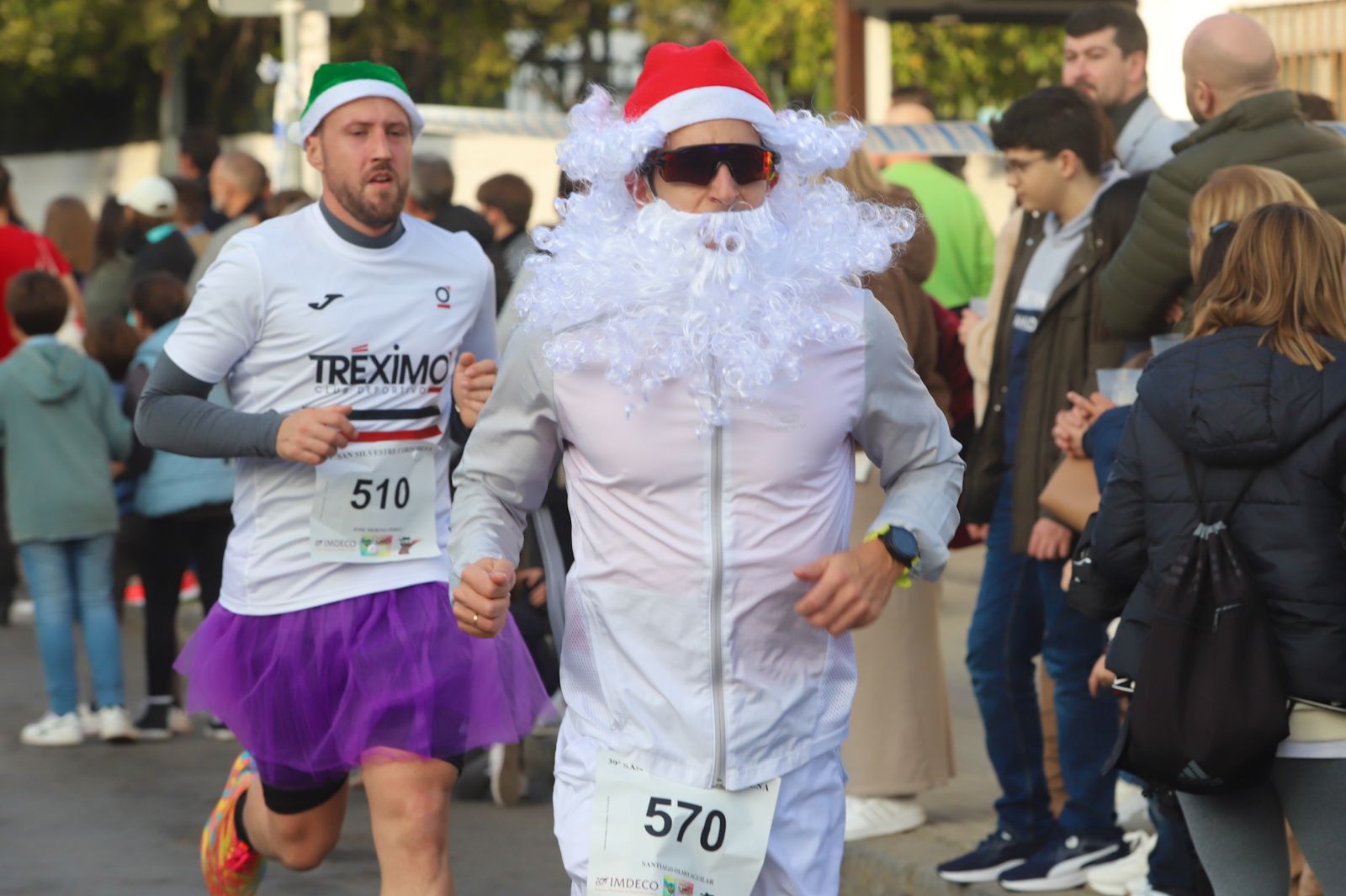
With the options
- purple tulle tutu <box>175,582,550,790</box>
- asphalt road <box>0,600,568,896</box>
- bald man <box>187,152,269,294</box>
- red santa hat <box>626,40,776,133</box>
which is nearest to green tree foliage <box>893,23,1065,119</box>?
bald man <box>187,152,269,294</box>

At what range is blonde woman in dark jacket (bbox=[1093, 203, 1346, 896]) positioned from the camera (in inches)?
153

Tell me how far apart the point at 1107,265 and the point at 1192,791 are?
1.97m

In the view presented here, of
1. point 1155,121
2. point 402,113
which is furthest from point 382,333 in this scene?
point 1155,121

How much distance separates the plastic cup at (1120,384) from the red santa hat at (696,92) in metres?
1.98

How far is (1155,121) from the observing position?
6.85 metres

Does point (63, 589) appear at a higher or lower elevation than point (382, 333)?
lower

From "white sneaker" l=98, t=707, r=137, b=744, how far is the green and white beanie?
423 cm

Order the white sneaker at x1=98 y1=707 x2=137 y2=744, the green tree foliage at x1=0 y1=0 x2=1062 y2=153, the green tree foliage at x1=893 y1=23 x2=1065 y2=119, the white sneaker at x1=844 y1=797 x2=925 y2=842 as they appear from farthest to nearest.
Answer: the green tree foliage at x1=0 y1=0 x2=1062 y2=153, the green tree foliage at x1=893 y1=23 x2=1065 y2=119, the white sneaker at x1=98 y1=707 x2=137 y2=744, the white sneaker at x1=844 y1=797 x2=925 y2=842

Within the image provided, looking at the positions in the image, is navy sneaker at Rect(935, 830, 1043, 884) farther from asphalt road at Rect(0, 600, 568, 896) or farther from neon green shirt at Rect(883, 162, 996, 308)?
neon green shirt at Rect(883, 162, 996, 308)

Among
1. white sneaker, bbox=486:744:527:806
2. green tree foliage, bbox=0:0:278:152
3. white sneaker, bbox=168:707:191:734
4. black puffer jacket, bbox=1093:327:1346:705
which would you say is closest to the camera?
black puffer jacket, bbox=1093:327:1346:705

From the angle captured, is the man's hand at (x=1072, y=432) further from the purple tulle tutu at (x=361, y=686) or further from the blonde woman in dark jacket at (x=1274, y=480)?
the purple tulle tutu at (x=361, y=686)

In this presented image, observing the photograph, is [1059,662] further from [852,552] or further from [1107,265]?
[852,552]

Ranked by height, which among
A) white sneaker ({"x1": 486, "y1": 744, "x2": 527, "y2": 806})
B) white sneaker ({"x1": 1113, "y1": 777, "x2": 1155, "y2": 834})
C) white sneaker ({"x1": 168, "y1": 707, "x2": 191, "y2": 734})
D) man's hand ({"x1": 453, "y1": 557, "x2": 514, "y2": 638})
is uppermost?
man's hand ({"x1": 453, "y1": 557, "x2": 514, "y2": 638})

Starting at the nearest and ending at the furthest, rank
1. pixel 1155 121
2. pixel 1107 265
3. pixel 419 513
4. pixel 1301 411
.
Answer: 1. pixel 1301 411
2. pixel 419 513
3. pixel 1107 265
4. pixel 1155 121
